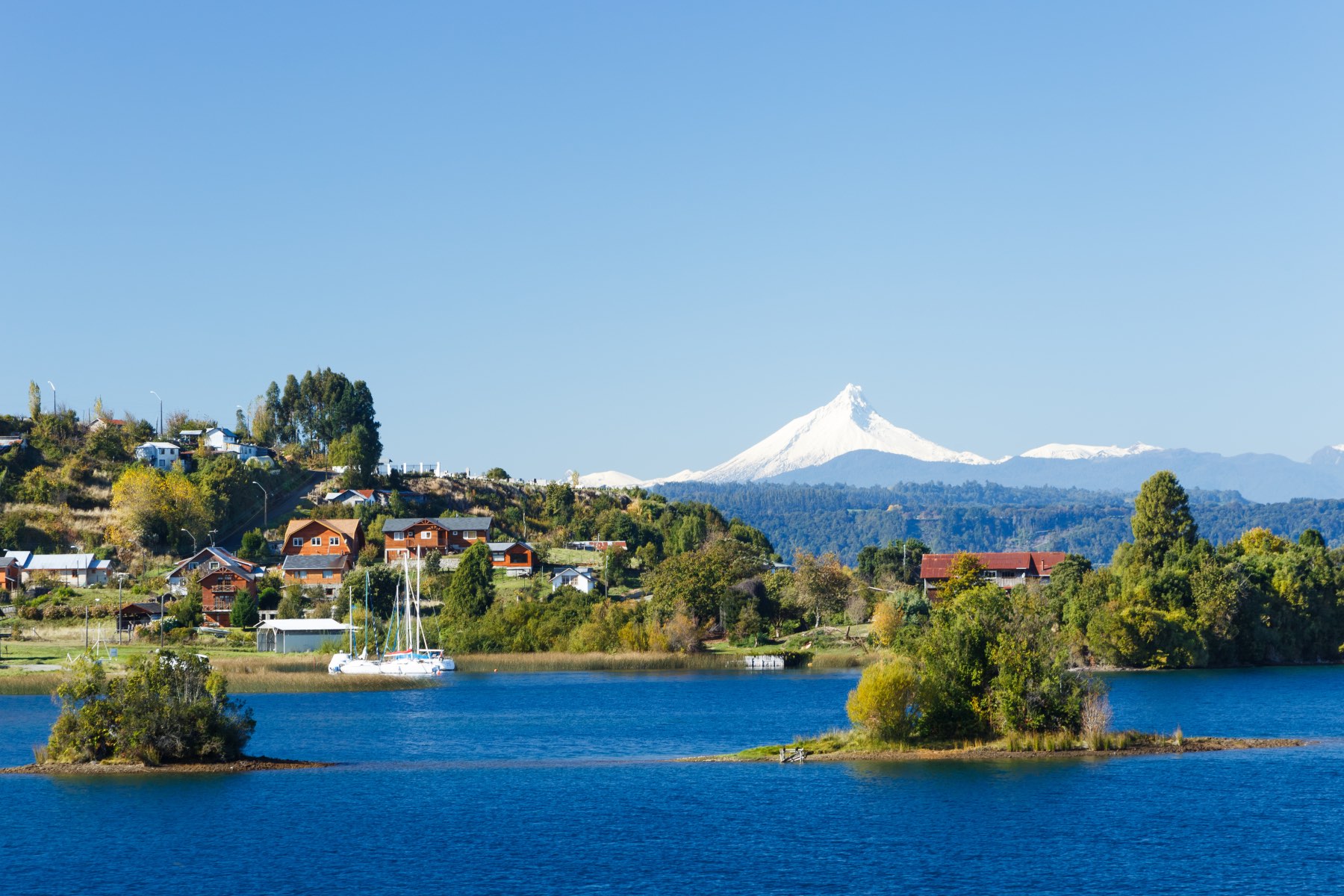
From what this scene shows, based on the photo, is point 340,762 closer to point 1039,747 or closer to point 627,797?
point 627,797

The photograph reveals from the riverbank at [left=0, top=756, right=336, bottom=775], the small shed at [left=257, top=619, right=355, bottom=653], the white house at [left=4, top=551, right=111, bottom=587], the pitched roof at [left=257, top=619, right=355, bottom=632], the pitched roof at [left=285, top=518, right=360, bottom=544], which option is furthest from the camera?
the pitched roof at [left=285, top=518, right=360, bottom=544]

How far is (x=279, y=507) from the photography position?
134125 mm

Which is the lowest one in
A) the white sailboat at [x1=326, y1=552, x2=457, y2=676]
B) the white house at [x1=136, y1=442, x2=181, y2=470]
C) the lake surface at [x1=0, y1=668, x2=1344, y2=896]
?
the lake surface at [x1=0, y1=668, x2=1344, y2=896]

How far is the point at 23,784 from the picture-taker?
45.7 m

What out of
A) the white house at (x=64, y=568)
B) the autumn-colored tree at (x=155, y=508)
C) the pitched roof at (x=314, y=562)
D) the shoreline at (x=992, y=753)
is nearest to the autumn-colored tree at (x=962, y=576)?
the shoreline at (x=992, y=753)

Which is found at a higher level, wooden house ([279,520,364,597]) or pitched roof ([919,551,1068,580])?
wooden house ([279,520,364,597])

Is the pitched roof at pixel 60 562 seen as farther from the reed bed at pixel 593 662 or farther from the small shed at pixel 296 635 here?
the reed bed at pixel 593 662

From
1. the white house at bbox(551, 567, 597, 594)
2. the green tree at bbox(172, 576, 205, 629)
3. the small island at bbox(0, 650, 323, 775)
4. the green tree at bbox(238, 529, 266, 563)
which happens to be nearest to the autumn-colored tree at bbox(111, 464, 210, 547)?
the green tree at bbox(238, 529, 266, 563)

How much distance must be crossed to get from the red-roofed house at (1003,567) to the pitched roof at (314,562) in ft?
154

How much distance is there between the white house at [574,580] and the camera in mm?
108500

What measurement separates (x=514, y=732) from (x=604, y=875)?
25.0m

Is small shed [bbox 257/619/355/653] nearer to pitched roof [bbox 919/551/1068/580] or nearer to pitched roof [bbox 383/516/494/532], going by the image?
pitched roof [bbox 383/516/494/532]

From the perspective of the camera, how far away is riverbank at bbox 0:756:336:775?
153 feet

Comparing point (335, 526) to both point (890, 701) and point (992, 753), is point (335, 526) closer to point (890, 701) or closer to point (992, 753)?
point (890, 701)
